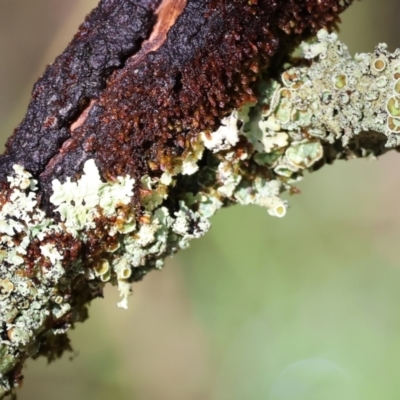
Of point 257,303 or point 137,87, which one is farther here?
point 257,303

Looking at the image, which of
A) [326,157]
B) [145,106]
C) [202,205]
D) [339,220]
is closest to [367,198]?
[339,220]

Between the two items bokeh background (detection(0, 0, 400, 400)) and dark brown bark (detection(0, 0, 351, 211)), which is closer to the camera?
dark brown bark (detection(0, 0, 351, 211))

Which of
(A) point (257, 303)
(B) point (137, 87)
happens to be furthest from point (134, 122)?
(A) point (257, 303)

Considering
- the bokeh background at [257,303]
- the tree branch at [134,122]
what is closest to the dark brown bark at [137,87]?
the tree branch at [134,122]

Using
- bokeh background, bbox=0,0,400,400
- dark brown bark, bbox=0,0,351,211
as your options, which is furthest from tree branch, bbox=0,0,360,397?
bokeh background, bbox=0,0,400,400

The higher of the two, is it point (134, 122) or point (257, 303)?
point (257, 303)

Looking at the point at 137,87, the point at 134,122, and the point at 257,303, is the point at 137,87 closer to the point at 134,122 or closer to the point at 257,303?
the point at 134,122

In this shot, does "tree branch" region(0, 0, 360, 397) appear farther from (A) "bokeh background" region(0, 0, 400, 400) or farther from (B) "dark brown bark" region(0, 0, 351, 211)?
(A) "bokeh background" region(0, 0, 400, 400)
